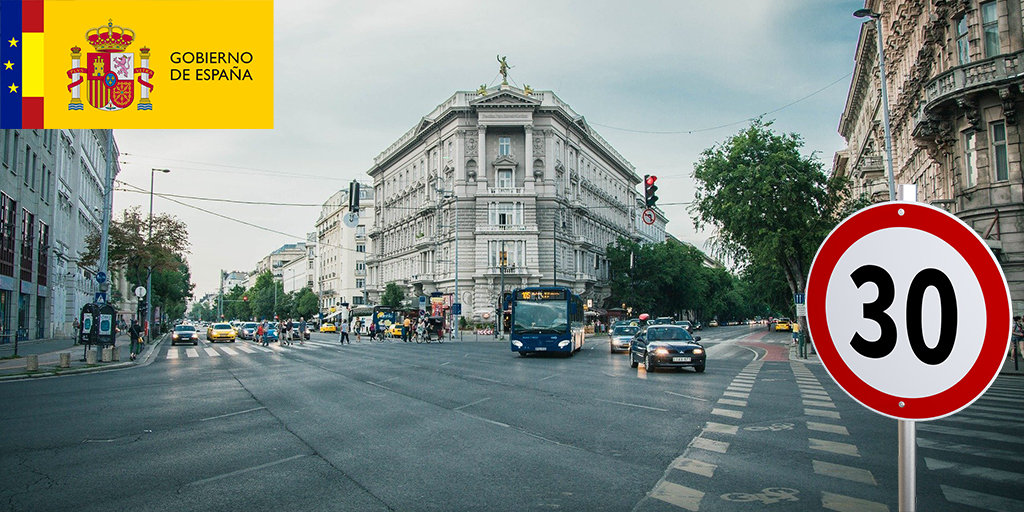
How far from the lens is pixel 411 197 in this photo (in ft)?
264

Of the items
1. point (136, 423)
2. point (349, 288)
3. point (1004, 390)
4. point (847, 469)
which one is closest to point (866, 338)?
point (847, 469)

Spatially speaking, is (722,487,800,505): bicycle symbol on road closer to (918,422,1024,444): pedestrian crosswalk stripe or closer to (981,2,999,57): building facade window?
(918,422,1024,444): pedestrian crosswalk stripe

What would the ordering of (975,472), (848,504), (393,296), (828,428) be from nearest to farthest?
(848,504), (975,472), (828,428), (393,296)

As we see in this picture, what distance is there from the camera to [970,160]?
26859 millimetres

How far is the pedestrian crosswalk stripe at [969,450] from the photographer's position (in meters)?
8.20

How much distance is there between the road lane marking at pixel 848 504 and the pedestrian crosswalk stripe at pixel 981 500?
75 cm

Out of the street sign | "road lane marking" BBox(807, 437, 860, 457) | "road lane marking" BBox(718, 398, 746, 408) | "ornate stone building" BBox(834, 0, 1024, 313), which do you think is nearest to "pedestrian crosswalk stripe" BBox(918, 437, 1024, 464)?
"road lane marking" BBox(807, 437, 860, 457)

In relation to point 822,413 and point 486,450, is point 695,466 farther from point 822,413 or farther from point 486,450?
point 822,413

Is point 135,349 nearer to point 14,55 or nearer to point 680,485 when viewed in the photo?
point 14,55

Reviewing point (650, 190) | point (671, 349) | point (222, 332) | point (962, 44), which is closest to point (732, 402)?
point (671, 349)

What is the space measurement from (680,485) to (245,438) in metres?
6.07

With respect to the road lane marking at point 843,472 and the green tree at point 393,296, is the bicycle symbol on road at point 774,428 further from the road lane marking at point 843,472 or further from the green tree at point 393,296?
the green tree at point 393,296

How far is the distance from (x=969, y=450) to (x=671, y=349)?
13.1 metres

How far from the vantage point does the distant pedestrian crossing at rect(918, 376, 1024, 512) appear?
251 inches
